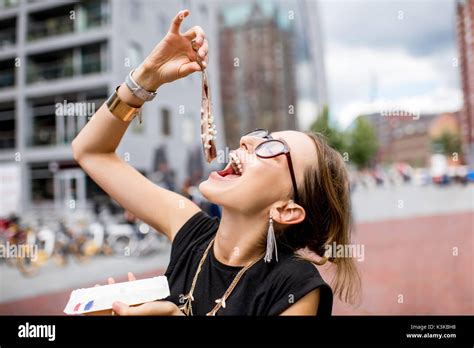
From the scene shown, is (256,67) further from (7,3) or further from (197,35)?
(197,35)

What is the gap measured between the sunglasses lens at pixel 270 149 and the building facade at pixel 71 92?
1.00m

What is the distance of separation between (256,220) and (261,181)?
3.1 inches

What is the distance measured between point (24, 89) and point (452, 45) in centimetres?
216

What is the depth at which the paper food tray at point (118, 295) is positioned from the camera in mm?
822

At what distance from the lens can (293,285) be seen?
0.80 m

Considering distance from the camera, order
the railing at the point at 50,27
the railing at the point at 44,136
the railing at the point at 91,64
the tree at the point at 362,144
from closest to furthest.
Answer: the tree at the point at 362,144 → the railing at the point at 50,27 → the railing at the point at 44,136 → the railing at the point at 91,64

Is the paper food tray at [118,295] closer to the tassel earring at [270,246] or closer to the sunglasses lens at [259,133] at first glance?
the tassel earring at [270,246]

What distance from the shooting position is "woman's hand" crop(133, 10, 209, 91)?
879mm

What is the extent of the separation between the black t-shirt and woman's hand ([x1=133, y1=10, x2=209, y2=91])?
1.00ft

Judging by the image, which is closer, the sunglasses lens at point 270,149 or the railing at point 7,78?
the sunglasses lens at point 270,149

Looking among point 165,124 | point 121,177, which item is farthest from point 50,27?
point 121,177

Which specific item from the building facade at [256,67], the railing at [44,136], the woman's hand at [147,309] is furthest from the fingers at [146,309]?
the railing at [44,136]
